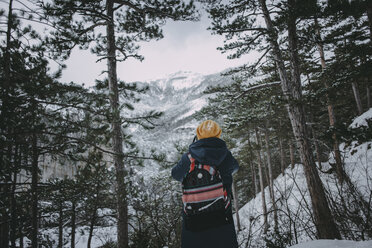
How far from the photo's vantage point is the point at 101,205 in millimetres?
4465

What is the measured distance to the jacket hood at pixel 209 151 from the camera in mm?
1949

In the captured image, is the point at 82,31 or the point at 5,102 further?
the point at 82,31

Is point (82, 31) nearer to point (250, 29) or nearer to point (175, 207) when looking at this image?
point (250, 29)

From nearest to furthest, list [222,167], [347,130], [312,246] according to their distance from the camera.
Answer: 1. [312,246]
2. [222,167]
3. [347,130]

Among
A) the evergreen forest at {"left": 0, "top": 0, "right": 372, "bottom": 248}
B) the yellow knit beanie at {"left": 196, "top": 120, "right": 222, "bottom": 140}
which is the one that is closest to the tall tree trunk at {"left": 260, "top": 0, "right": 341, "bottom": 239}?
the evergreen forest at {"left": 0, "top": 0, "right": 372, "bottom": 248}

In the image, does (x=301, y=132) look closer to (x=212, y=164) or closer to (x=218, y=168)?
(x=218, y=168)

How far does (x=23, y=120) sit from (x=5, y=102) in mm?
343

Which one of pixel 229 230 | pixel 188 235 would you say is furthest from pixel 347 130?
pixel 188 235

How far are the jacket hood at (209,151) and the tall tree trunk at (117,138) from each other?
1.91 meters

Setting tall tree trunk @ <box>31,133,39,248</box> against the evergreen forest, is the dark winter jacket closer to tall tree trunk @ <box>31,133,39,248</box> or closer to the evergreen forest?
the evergreen forest

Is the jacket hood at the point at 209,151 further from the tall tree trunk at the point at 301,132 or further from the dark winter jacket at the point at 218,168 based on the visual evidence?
the tall tree trunk at the point at 301,132

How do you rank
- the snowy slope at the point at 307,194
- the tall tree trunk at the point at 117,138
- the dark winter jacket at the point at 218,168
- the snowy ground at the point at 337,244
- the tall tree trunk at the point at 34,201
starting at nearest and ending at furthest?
the snowy ground at the point at 337,244
the dark winter jacket at the point at 218,168
the snowy slope at the point at 307,194
the tall tree trunk at the point at 34,201
the tall tree trunk at the point at 117,138

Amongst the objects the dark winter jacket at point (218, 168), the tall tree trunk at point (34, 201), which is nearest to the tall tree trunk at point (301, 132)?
the dark winter jacket at point (218, 168)

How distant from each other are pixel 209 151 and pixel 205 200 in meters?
0.52
